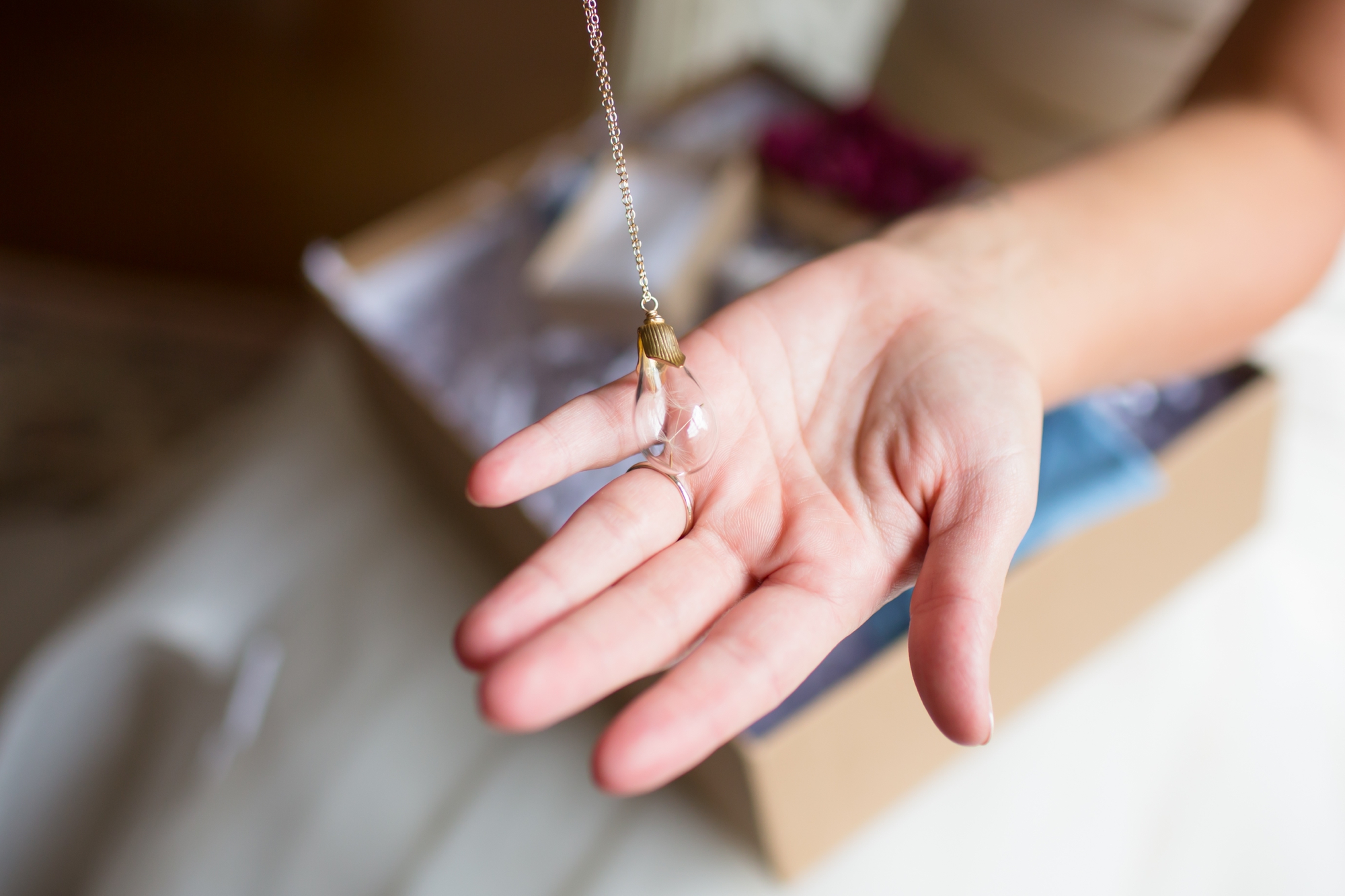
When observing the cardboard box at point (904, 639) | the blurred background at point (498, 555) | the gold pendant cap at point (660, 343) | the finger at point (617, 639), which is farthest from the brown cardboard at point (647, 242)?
the finger at point (617, 639)

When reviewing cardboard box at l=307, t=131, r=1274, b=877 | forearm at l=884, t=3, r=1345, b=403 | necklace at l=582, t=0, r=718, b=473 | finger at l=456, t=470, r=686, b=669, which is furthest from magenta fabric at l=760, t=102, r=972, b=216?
finger at l=456, t=470, r=686, b=669

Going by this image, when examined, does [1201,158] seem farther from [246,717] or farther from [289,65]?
[289,65]

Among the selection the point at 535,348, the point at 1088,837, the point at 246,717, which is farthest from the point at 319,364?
the point at 1088,837

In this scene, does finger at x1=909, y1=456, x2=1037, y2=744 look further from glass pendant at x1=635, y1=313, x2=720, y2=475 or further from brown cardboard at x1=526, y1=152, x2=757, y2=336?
brown cardboard at x1=526, y1=152, x2=757, y2=336

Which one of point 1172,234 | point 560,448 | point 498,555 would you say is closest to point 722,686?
point 560,448

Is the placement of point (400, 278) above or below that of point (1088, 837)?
above

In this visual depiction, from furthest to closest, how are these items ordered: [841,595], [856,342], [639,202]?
[639,202] → [856,342] → [841,595]

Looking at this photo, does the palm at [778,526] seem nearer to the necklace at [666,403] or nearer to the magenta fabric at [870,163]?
the necklace at [666,403]
